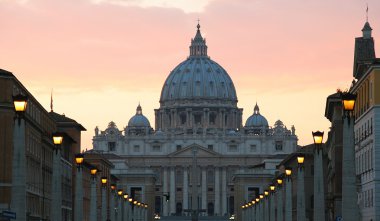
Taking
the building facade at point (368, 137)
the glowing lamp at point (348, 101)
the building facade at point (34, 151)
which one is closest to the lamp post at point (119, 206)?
the building facade at point (34, 151)

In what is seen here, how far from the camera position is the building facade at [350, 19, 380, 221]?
65.9 meters

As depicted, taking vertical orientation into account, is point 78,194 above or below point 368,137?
below

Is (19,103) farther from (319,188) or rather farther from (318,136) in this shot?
(319,188)

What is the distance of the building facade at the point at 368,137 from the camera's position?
2596 inches

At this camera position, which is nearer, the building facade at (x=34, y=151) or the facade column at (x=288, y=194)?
the facade column at (x=288, y=194)

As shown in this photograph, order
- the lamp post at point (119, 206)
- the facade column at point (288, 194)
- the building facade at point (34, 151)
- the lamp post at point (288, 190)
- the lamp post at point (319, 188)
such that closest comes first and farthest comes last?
the lamp post at point (319, 188), the lamp post at point (288, 190), the facade column at point (288, 194), the building facade at point (34, 151), the lamp post at point (119, 206)

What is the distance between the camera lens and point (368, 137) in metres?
69.4

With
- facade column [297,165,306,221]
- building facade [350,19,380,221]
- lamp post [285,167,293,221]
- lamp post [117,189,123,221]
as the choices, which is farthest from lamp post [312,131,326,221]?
lamp post [117,189,123,221]

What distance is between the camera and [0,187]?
7362 centimetres

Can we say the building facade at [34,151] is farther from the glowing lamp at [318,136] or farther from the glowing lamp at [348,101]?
the glowing lamp at [348,101]

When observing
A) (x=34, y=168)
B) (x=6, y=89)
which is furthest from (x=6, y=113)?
(x=34, y=168)

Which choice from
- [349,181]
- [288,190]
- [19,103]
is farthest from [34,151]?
[349,181]

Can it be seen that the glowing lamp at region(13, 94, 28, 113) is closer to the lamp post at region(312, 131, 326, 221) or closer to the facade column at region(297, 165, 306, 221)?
the lamp post at region(312, 131, 326, 221)

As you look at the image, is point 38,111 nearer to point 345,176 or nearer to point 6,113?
point 6,113
